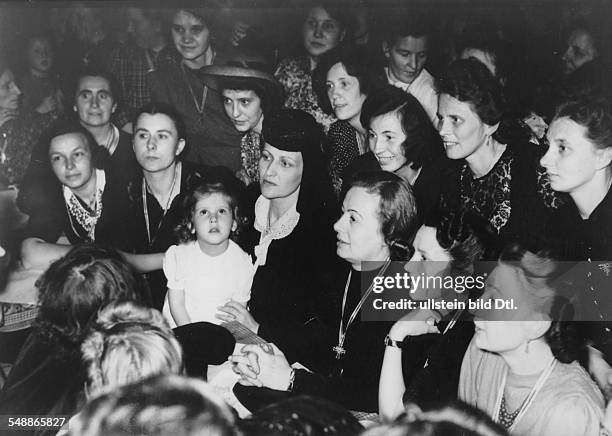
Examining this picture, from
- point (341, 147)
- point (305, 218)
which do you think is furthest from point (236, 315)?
point (341, 147)

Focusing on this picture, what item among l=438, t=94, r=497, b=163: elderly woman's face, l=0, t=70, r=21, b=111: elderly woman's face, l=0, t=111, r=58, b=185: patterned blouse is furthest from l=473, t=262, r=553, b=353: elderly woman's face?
l=0, t=70, r=21, b=111: elderly woman's face

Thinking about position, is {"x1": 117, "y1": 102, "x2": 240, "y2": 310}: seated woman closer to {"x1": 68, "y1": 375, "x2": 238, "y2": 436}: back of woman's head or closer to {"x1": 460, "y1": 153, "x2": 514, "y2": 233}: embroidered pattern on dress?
{"x1": 68, "y1": 375, "x2": 238, "y2": 436}: back of woman's head

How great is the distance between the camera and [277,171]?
9.40 feet

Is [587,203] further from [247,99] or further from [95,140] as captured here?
[95,140]

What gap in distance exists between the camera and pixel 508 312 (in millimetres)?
2762

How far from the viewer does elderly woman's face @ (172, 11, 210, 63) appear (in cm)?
286

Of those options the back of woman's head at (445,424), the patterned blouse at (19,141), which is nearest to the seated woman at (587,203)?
the back of woman's head at (445,424)

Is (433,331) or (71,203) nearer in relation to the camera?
(433,331)

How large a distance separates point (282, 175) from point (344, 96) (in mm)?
409

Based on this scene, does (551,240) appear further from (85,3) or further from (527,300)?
(85,3)

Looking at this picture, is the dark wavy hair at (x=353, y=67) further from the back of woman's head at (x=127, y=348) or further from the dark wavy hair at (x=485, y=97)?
the back of woman's head at (x=127, y=348)

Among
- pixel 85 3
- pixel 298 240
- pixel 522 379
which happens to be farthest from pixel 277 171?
pixel 522 379

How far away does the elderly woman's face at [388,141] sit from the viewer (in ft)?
9.25

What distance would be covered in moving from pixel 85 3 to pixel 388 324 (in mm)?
1793
